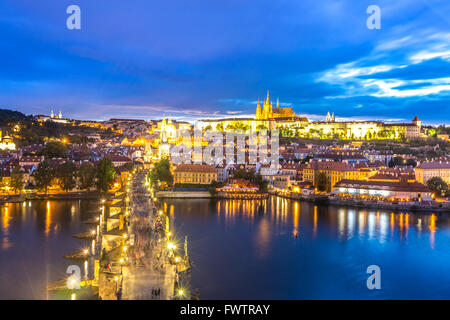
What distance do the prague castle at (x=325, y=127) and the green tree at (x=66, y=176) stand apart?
763 inches

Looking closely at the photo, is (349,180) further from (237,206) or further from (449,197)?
(237,206)

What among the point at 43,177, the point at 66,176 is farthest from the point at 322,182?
the point at 43,177

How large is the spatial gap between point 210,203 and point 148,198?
382 centimetres

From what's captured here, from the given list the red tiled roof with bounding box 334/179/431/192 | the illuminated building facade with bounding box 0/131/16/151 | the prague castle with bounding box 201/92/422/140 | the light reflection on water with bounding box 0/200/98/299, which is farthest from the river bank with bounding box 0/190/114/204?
the prague castle with bounding box 201/92/422/140

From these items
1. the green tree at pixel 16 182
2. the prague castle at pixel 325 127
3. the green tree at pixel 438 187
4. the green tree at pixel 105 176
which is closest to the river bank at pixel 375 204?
the green tree at pixel 438 187

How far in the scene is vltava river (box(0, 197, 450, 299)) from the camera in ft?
18.8

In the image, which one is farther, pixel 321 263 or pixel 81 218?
pixel 81 218

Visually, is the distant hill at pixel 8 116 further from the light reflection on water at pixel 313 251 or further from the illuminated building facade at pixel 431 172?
the illuminated building facade at pixel 431 172

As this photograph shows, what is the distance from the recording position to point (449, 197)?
43.6 ft

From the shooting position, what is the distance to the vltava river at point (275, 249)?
5719mm

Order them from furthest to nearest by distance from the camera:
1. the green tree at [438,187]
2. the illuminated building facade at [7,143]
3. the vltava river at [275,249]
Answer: the illuminated building facade at [7,143]
the green tree at [438,187]
the vltava river at [275,249]

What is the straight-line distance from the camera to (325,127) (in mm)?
35250

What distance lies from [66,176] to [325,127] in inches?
1020
